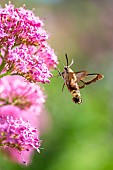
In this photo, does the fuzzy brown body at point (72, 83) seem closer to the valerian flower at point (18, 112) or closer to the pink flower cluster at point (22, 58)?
the pink flower cluster at point (22, 58)

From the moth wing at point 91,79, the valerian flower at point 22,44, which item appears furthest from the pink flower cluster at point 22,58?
the moth wing at point 91,79

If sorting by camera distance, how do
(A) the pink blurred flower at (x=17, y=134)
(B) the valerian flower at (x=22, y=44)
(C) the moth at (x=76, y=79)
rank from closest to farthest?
(A) the pink blurred flower at (x=17, y=134) < (B) the valerian flower at (x=22, y=44) < (C) the moth at (x=76, y=79)

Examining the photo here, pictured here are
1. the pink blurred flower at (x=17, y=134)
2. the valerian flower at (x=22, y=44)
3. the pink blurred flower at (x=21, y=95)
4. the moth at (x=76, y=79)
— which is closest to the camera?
the pink blurred flower at (x=17, y=134)

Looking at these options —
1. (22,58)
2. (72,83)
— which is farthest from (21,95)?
(22,58)

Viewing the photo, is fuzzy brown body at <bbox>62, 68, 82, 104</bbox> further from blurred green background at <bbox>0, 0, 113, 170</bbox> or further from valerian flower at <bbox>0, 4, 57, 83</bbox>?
blurred green background at <bbox>0, 0, 113, 170</bbox>

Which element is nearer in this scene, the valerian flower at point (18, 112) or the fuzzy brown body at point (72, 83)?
the valerian flower at point (18, 112)

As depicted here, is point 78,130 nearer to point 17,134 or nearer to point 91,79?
point 91,79

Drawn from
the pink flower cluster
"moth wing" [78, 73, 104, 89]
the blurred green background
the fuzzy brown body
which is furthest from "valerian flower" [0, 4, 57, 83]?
the blurred green background

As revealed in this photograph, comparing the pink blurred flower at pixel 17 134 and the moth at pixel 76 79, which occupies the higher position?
the moth at pixel 76 79

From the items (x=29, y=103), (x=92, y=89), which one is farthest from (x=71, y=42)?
(x=29, y=103)
